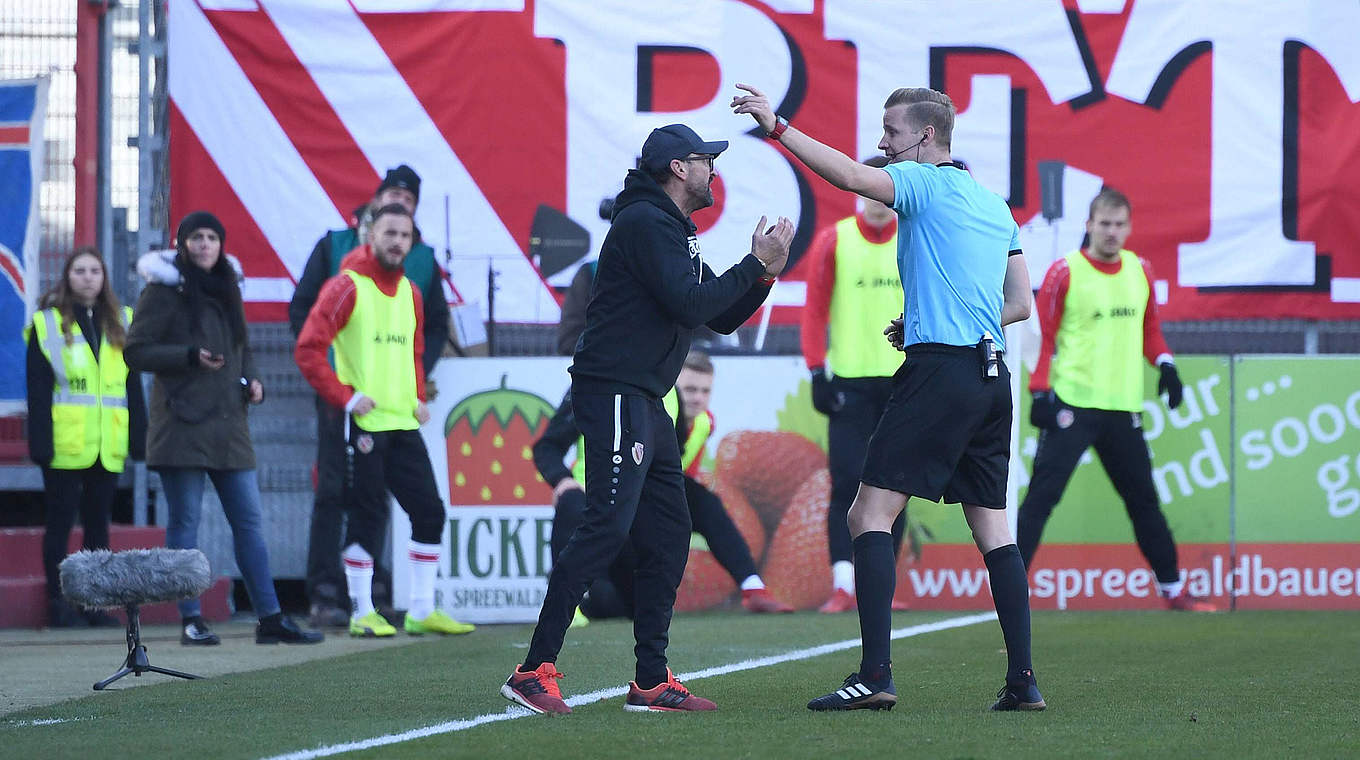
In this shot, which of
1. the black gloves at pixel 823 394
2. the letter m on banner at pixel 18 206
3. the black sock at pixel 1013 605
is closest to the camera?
the black sock at pixel 1013 605

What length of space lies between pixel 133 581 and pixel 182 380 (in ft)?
6.80

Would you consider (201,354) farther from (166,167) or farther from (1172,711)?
(1172,711)

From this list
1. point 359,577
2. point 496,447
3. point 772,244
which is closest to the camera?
point 772,244

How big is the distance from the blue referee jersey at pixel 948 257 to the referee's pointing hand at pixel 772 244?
0.37 metres

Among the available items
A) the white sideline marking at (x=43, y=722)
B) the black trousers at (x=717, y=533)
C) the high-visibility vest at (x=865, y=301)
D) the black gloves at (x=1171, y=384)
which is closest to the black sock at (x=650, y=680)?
the white sideline marking at (x=43, y=722)

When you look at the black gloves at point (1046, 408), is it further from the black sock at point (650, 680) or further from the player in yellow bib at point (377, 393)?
the black sock at point (650, 680)

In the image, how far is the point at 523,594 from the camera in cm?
1031

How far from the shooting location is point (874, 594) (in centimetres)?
552

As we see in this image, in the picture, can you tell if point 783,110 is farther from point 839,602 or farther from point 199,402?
point 199,402

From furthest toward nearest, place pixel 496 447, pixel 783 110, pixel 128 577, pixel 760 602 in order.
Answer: pixel 783 110
pixel 496 447
pixel 760 602
pixel 128 577

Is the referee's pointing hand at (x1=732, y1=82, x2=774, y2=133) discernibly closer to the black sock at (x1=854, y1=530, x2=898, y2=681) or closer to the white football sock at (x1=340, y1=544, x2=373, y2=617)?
the black sock at (x1=854, y1=530, x2=898, y2=681)

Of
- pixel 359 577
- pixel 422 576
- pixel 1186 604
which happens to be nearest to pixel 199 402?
pixel 359 577

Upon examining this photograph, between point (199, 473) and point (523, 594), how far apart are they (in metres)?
2.21

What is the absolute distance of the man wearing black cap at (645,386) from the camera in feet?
17.8
